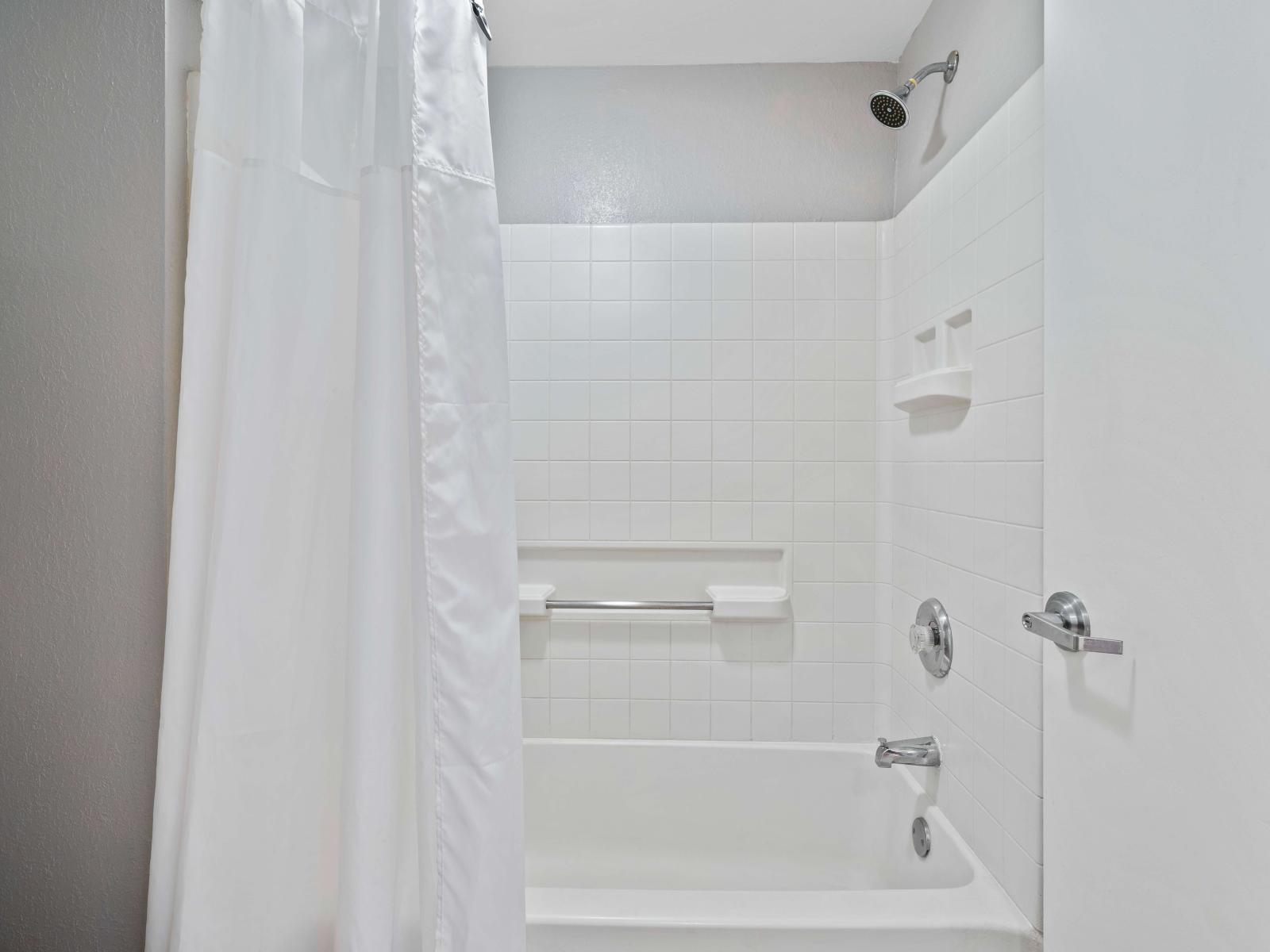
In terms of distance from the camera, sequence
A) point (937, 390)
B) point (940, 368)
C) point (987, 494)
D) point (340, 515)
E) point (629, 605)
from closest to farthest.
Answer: point (340, 515)
point (987, 494)
point (937, 390)
point (940, 368)
point (629, 605)

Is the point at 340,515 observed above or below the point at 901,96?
below

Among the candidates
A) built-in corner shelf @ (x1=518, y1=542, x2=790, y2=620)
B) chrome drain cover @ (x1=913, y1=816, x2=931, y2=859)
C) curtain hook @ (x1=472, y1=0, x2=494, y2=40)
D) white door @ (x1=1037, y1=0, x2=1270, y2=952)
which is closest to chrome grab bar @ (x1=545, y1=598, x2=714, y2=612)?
built-in corner shelf @ (x1=518, y1=542, x2=790, y2=620)

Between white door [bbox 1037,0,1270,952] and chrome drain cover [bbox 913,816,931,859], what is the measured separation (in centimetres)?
62

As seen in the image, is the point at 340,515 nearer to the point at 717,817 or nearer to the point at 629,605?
the point at 629,605

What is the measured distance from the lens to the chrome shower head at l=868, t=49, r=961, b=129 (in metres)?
1.62

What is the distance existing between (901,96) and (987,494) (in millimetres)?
983

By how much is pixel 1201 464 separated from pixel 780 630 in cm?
142

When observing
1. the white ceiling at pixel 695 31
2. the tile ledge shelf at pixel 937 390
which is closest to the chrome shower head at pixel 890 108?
the white ceiling at pixel 695 31

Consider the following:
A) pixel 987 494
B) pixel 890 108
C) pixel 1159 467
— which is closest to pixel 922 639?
pixel 987 494

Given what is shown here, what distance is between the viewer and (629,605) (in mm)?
2002

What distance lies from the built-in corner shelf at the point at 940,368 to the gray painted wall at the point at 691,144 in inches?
20.2

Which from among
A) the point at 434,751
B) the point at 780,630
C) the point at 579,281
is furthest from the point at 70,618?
the point at 780,630

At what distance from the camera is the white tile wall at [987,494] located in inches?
48.9

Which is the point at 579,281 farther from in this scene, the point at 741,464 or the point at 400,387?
the point at 400,387
